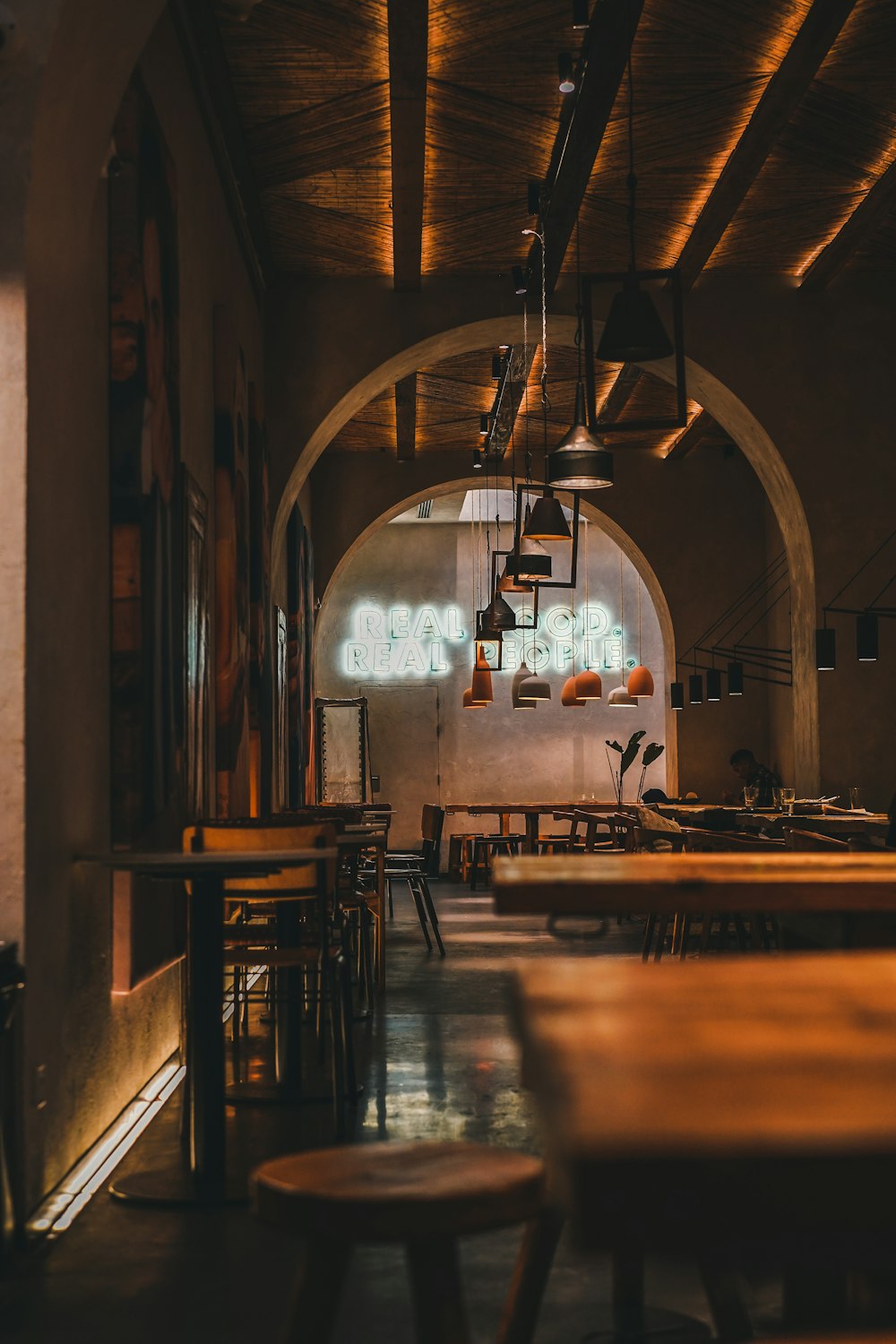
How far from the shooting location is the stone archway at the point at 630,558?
13344 mm

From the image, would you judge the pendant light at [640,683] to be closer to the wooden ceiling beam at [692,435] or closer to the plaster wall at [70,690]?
the wooden ceiling beam at [692,435]

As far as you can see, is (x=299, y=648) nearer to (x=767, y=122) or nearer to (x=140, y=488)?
(x=767, y=122)

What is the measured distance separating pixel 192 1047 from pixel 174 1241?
56cm

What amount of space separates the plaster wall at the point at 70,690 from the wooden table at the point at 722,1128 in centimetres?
235

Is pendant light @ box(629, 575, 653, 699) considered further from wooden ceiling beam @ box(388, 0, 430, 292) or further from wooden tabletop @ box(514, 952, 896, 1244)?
wooden tabletop @ box(514, 952, 896, 1244)

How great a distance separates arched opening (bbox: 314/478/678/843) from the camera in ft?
58.4

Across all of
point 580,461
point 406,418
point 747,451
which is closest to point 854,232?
point 747,451

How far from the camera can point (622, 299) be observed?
17.9 feet

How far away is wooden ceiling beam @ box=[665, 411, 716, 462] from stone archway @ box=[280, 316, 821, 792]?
2297mm

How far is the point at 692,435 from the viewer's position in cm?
1295

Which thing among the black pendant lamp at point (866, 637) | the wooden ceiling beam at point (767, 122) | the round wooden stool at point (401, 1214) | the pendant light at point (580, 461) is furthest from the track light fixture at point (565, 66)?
the round wooden stool at point (401, 1214)

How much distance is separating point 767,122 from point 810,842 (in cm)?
422

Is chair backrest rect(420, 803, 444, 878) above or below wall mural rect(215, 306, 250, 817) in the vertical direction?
below

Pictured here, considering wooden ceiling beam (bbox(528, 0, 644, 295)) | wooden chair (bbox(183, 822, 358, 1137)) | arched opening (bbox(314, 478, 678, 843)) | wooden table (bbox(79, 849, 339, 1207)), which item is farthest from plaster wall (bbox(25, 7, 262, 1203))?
arched opening (bbox(314, 478, 678, 843))
